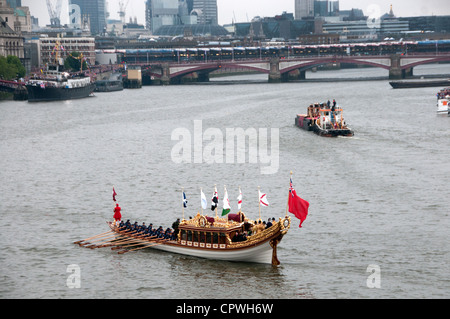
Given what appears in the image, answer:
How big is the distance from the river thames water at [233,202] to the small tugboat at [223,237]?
0.55m

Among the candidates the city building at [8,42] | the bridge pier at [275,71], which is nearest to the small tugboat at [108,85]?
the city building at [8,42]

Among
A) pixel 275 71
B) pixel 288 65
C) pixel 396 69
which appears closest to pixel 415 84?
pixel 396 69

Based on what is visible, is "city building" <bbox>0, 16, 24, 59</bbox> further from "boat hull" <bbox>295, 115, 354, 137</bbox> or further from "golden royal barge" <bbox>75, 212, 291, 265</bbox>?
"golden royal barge" <bbox>75, 212, 291, 265</bbox>

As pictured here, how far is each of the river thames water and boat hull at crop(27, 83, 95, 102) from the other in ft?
112

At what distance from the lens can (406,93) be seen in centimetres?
14250

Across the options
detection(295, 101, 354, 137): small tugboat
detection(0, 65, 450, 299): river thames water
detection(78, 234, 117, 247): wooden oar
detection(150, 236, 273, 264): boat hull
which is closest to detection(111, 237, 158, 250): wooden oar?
detection(0, 65, 450, 299): river thames water

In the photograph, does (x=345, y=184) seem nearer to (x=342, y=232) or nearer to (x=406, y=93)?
(x=342, y=232)

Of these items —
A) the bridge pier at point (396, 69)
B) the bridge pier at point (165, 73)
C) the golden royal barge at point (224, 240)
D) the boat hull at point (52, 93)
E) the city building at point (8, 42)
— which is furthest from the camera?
the bridge pier at point (165, 73)

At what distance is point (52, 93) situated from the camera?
147625 millimetres

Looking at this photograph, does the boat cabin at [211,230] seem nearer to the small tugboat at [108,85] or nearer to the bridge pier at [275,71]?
the small tugboat at [108,85]

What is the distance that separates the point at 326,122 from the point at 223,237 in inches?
1994

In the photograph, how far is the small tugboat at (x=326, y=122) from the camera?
86.7 meters

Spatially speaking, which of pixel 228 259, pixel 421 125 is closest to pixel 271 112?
pixel 421 125

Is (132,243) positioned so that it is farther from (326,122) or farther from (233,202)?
(326,122)
